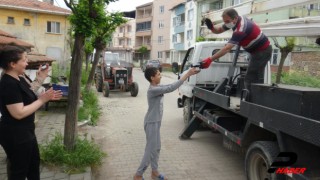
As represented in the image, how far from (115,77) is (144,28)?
4811 centimetres

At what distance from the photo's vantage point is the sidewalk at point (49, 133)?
4512 mm

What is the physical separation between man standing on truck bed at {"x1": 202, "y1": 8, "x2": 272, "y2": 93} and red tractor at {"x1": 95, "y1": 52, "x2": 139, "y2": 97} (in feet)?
33.7

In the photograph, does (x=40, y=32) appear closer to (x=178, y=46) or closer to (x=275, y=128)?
(x=178, y=46)

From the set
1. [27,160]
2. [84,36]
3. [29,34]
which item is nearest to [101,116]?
[84,36]

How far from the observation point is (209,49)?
7527 millimetres

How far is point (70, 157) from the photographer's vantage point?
196 inches

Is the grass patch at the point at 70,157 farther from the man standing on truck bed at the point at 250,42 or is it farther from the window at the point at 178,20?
the window at the point at 178,20

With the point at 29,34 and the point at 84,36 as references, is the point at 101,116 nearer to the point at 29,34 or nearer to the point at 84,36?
the point at 84,36

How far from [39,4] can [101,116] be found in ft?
74.0

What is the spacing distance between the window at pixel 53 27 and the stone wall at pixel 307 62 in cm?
2028

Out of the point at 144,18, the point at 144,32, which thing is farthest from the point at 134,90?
the point at 144,18

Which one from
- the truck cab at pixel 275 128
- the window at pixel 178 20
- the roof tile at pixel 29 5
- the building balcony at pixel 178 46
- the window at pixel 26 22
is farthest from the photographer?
the window at pixel 178 20

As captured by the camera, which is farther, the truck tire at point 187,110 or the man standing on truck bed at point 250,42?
the truck tire at point 187,110

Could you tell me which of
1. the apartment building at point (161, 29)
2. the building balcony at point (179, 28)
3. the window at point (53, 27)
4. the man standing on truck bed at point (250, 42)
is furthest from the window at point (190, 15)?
the man standing on truck bed at point (250, 42)
